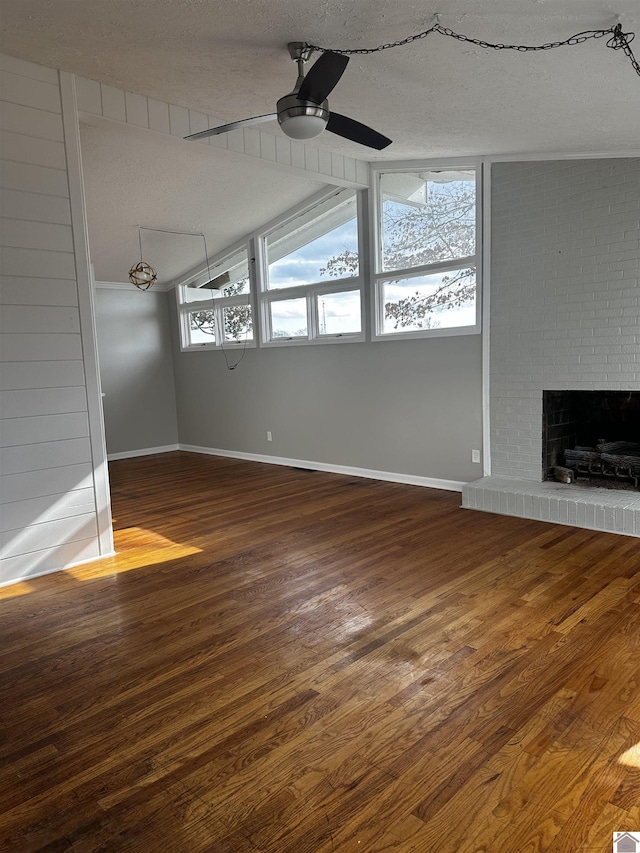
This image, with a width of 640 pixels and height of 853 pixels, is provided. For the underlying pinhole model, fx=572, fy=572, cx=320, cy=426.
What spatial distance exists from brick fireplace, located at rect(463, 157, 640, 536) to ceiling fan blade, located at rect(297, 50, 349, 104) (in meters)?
2.43

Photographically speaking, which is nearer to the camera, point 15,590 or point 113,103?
point 15,590

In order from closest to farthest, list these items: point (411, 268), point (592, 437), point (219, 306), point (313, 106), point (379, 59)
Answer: point (313, 106)
point (379, 59)
point (592, 437)
point (411, 268)
point (219, 306)

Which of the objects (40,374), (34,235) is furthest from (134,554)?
(34,235)

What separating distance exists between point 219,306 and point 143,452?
7.69 ft

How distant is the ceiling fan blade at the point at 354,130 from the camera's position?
284 cm

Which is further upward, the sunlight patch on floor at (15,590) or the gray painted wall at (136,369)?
the gray painted wall at (136,369)

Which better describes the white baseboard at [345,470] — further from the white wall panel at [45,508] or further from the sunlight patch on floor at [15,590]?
the sunlight patch on floor at [15,590]

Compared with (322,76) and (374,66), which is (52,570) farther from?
(374,66)

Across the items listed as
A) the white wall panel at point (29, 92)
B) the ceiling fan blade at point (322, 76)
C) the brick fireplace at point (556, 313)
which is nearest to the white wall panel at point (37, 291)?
the white wall panel at point (29, 92)

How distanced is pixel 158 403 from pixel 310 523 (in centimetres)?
457

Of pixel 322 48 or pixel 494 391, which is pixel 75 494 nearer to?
pixel 322 48

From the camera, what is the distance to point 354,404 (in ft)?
19.5

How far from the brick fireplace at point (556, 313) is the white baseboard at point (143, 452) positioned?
16.5ft

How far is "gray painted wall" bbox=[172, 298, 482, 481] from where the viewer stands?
5.09m
